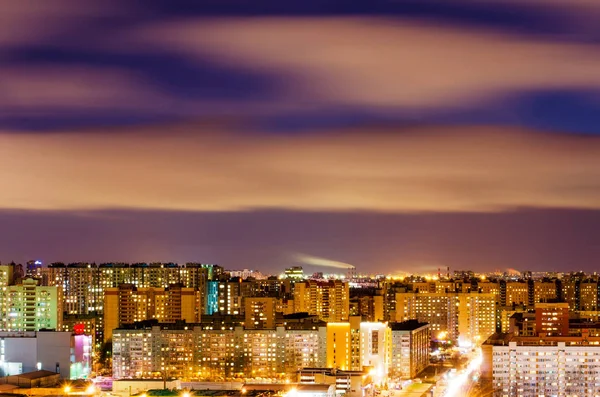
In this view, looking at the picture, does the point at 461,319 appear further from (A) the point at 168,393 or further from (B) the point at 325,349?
(A) the point at 168,393

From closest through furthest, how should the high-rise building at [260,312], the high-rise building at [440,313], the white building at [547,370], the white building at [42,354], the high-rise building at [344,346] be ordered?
1. the white building at [547,370]
2. the white building at [42,354]
3. the high-rise building at [344,346]
4. the high-rise building at [260,312]
5. the high-rise building at [440,313]

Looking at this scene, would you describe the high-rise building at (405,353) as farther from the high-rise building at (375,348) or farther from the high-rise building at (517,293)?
the high-rise building at (517,293)

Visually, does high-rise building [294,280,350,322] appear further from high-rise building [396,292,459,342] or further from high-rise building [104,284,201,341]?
high-rise building [104,284,201,341]

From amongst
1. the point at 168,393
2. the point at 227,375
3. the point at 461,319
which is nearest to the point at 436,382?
the point at 227,375

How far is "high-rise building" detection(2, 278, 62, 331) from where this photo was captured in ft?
96.8

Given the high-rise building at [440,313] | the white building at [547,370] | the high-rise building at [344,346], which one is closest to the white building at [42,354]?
the high-rise building at [344,346]

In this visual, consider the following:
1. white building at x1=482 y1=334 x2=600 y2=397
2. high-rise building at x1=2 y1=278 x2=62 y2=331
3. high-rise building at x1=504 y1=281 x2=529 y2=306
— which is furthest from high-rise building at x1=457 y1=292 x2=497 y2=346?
white building at x1=482 y1=334 x2=600 y2=397

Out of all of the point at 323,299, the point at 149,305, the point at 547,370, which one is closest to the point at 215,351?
the point at 547,370

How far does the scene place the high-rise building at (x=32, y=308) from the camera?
96.8 feet

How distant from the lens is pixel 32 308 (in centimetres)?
2984

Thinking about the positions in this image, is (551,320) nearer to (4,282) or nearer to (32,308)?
(32,308)

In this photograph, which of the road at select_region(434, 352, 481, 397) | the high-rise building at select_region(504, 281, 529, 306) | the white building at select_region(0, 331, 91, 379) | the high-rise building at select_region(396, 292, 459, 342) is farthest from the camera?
the high-rise building at select_region(504, 281, 529, 306)

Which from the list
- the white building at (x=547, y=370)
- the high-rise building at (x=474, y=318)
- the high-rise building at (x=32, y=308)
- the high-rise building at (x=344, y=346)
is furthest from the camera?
the high-rise building at (x=474, y=318)

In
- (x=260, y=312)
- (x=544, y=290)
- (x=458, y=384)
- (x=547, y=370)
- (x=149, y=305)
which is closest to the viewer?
(x=547, y=370)
